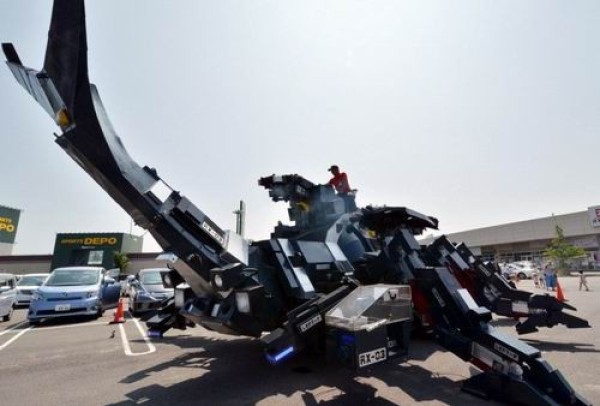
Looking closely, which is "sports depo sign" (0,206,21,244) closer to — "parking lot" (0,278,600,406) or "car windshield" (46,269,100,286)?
"car windshield" (46,269,100,286)

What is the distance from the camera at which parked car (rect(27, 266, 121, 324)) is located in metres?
9.24

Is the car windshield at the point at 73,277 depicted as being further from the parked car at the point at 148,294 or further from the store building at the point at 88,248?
the store building at the point at 88,248

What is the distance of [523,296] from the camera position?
277 inches

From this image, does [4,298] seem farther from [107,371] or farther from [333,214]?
[333,214]

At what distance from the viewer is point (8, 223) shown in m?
42.1

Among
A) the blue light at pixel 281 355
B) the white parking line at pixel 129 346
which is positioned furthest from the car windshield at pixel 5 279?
the blue light at pixel 281 355

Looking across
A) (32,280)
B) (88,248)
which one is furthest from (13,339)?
(88,248)

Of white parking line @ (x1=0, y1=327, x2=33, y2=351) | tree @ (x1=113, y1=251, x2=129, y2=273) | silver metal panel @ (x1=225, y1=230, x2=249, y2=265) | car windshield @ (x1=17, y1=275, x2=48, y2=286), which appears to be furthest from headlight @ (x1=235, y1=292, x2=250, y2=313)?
tree @ (x1=113, y1=251, x2=129, y2=273)

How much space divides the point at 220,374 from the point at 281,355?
172cm

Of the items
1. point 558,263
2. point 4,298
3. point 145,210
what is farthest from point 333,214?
point 558,263

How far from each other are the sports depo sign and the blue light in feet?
173

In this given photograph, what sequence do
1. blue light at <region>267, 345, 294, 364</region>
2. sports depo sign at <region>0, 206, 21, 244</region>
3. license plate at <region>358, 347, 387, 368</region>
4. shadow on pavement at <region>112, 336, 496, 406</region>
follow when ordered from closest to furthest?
license plate at <region>358, 347, 387, 368</region> < blue light at <region>267, 345, 294, 364</region> < shadow on pavement at <region>112, 336, 496, 406</region> < sports depo sign at <region>0, 206, 21, 244</region>

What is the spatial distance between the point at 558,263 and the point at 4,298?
45.7 meters

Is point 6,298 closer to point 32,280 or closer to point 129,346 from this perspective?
point 129,346
